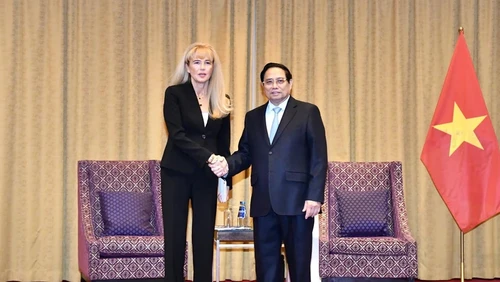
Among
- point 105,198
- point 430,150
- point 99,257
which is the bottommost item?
point 99,257

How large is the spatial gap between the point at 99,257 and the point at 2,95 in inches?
79.5

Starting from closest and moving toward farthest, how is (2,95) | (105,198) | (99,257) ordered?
(99,257), (105,198), (2,95)

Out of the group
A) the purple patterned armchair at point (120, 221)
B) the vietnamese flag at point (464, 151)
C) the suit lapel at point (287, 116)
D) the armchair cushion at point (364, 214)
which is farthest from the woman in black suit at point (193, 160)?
the vietnamese flag at point (464, 151)

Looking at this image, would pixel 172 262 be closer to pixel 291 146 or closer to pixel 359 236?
pixel 291 146

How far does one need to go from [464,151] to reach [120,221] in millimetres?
2986

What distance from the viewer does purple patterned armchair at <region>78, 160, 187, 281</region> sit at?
556 cm

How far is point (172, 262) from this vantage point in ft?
13.3

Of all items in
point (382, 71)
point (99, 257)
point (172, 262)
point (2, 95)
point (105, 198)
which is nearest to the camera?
point (172, 262)

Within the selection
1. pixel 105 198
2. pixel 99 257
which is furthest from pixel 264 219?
pixel 105 198

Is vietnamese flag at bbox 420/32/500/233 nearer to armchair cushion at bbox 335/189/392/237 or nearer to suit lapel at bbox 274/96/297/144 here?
armchair cushion at bbox 335/189/392/237

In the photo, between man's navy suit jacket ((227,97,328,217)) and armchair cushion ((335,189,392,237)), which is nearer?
man's navy suit jacket ((227,97,328,217))

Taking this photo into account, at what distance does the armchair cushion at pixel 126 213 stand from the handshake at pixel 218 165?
2046mm

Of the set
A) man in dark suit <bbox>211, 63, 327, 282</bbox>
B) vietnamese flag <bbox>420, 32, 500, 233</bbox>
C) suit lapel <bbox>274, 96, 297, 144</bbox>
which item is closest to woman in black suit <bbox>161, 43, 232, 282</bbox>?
man in dark suit <bbox>211, 63, 327, 282</bbox>

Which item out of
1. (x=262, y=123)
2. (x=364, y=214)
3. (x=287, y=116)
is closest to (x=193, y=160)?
(x=262, y=123)
